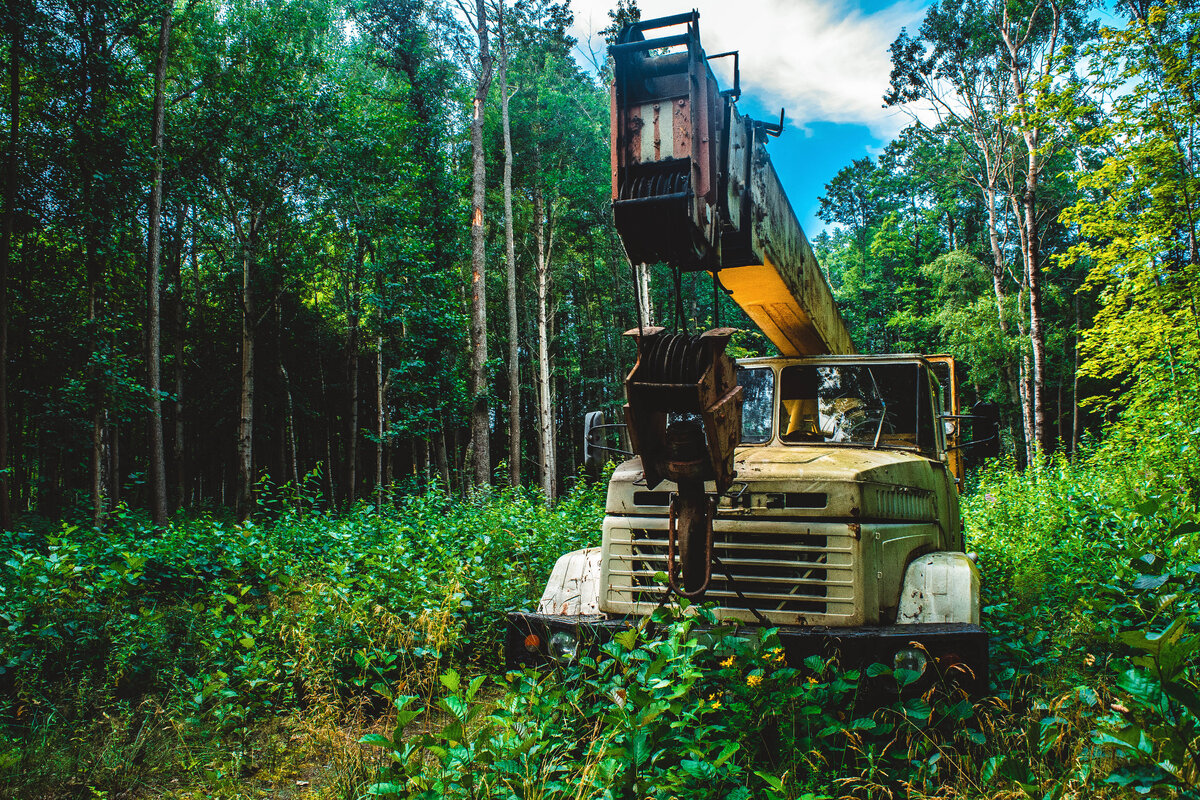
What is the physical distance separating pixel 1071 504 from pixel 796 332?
518 cm

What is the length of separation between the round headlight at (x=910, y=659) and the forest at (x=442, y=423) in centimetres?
18

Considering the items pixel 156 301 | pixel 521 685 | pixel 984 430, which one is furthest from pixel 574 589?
pixel 156 301

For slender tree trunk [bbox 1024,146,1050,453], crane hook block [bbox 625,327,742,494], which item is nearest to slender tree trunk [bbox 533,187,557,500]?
slender tree trunk [bbox 1024,146,1050,453]

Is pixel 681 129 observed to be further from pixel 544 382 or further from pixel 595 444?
pixel 544 382

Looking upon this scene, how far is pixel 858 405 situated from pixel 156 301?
13.5 meters

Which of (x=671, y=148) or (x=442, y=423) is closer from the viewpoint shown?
(x=671, y=148)

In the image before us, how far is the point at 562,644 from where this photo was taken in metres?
3.66

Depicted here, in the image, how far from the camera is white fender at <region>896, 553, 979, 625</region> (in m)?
3.39

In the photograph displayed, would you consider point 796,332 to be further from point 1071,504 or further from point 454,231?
point 454,231

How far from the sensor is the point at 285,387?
2391cm

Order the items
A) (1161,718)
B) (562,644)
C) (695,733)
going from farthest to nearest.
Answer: (562,644)
(695,733)
(1161,718)

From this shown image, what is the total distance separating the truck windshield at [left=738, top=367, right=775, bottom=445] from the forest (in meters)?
1.87

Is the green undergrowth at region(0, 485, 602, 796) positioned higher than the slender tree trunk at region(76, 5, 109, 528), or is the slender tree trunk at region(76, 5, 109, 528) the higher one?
the slender tree trunk at region(76, 5, 109, 528)

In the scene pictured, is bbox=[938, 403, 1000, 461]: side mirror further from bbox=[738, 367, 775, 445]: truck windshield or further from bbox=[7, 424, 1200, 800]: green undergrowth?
bbox=[738, 367, 775, 445]: truck windshield
